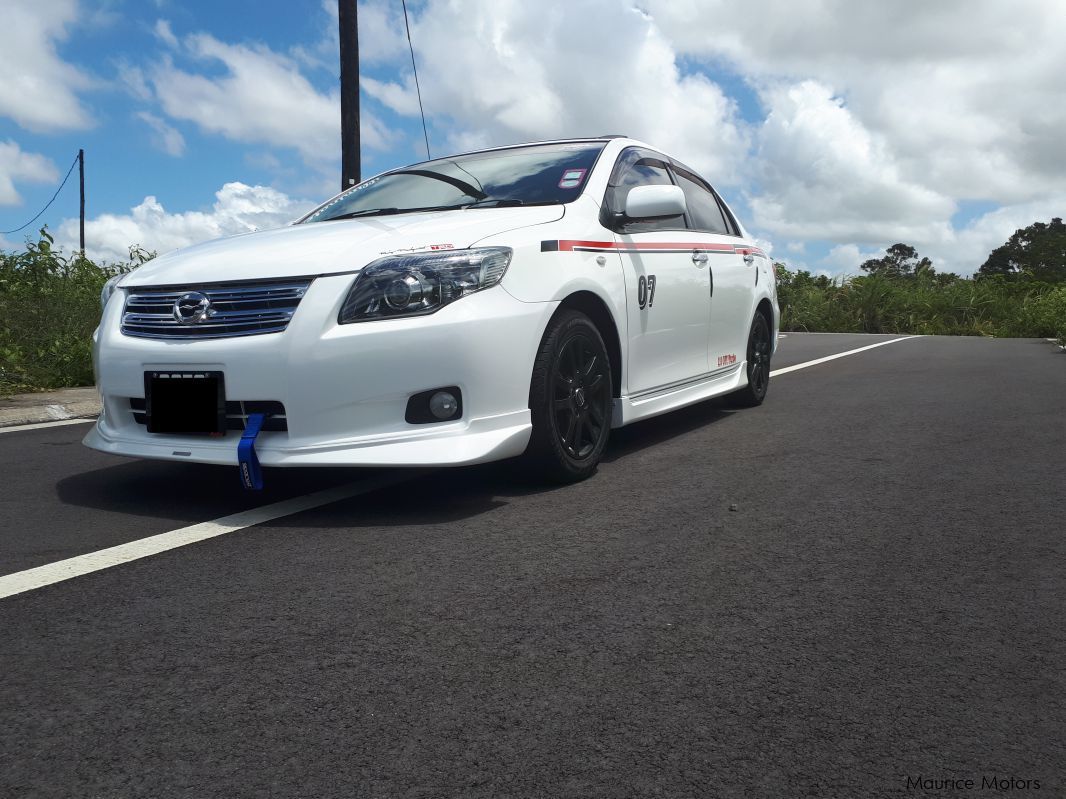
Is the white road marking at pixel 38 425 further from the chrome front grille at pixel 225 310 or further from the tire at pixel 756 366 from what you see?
the tire at pixel 756 366

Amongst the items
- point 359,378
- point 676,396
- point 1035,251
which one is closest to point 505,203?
point 359,378

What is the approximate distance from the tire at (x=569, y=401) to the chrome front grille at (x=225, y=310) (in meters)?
1.00

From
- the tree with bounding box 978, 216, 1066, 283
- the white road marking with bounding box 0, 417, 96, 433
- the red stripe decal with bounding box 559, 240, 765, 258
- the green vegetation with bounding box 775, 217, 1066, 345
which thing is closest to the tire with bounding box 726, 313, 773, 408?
the red stripe decal with bounding box 559, 240, 765, 258

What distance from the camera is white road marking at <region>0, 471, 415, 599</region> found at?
118 inches

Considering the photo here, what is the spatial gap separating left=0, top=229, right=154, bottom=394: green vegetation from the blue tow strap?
469cm

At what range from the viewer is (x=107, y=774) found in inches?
72.4

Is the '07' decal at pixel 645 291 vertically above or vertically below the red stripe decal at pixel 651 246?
below

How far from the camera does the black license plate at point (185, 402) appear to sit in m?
3.76

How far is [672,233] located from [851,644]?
130 inches

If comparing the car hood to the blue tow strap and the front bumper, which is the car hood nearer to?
the front bumper

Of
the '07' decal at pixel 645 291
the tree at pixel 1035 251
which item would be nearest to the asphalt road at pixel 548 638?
the '07' decal at pixel 645 291

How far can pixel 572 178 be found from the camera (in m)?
4.79

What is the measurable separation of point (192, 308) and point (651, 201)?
2.09 meters
